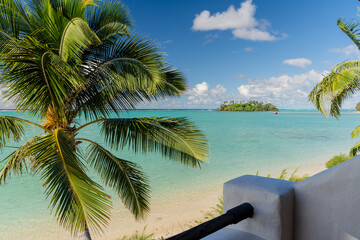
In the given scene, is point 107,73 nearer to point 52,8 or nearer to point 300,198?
point 52,8

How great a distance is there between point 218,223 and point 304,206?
555 mm

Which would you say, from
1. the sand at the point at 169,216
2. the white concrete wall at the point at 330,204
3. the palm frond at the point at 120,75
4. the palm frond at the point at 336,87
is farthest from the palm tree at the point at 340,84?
the white concrete wall at the point at 330,204

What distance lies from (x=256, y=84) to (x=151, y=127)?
10880 cm

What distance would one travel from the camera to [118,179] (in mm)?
5223

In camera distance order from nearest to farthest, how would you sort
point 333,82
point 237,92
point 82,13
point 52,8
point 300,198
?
point 300,198, point 52,8, point 82,13, point 333,82, point 237,92

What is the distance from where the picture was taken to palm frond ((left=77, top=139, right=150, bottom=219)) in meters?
5.19

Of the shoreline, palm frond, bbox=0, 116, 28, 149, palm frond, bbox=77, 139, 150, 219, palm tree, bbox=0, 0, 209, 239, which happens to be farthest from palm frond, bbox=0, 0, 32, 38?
the shoreline

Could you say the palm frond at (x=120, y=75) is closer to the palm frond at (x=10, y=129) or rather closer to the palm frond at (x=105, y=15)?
the palm frond at (x=105, y=15)

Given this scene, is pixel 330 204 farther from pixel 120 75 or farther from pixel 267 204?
pixel 120 75

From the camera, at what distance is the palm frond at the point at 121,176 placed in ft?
17.0

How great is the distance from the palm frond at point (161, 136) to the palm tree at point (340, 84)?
380 cm

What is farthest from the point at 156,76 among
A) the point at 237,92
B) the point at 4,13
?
the point at 237,92

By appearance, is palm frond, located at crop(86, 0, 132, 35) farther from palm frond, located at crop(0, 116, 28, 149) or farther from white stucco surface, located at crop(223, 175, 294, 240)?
white stucco surface, located at crop(223, 175, 294, 240)

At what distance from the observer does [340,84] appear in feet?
20.6
